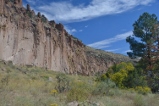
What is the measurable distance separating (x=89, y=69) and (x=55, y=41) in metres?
22.8

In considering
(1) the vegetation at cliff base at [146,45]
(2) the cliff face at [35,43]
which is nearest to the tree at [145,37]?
(1) the vegetation at cliff base at [146,45]

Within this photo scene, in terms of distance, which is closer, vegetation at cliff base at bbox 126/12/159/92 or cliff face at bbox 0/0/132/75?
vegetation at cliff base at bbox 126/12/159/92

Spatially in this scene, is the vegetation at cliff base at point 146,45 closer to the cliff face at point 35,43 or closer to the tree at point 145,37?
the tree at point 145,37

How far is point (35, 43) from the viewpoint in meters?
44.2

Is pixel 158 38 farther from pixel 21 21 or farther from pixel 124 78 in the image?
pixel 21 21

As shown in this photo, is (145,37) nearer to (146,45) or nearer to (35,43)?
(146,45)

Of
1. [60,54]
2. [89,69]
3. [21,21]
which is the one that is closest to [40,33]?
[21,21]

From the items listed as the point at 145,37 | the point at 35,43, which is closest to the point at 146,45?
the point at 145,37

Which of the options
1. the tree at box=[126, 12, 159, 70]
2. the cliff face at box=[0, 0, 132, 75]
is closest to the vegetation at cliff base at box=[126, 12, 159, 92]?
the tree at box=[126, 12, 159, 70]

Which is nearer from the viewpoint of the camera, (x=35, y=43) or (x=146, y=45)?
(x=146, y=45)

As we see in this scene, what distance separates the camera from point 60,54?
54.7 metres

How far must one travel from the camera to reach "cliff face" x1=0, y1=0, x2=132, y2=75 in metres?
36.3

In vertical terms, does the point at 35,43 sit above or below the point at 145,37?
above

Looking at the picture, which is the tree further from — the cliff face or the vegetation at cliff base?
the cliff face
